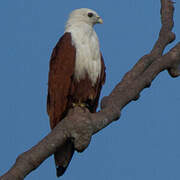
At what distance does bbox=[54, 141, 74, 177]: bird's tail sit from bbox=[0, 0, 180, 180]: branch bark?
0.55m

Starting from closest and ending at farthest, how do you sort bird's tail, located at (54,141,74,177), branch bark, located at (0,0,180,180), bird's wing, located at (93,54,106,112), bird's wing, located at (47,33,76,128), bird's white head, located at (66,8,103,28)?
branch bark, located at (0,0,180,180) → bird's tail, located at (54,141,74,177) → bird's wing, located at (47,33,76,128) → bird's wing, located at (93,54,106,112) → bird's white head, located at (66,8,103,28)

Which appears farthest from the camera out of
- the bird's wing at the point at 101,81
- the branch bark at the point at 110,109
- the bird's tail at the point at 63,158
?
the bird's wing at the point at 101,81

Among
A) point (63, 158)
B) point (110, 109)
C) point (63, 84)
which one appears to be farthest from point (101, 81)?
point (110, 109)

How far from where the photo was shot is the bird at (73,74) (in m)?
5.66

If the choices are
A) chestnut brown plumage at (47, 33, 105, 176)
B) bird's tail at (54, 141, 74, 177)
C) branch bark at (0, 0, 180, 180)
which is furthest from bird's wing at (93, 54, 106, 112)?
bird's tail at (54, 141, 74, 177)

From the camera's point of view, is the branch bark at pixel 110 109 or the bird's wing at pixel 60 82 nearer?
the branch bark at pixel 110 109

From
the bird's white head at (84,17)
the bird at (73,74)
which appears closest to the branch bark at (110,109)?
the bird at (73,74)

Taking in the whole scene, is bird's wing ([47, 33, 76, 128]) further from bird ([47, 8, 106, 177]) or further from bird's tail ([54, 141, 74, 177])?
bird's tail ([54, 141, 74, 177])

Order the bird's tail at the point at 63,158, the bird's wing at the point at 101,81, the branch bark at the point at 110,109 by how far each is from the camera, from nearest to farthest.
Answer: the branch bark at the point at 110,109 → the bird's tail at the point at 63,158 → the bird's wing at the point at 101,81

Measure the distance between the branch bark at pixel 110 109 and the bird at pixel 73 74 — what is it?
655 millimetres

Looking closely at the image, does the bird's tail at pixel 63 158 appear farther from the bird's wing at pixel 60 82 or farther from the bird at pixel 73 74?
the bird's wing at pixel 60 82

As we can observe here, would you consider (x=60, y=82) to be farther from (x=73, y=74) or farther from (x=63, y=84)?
(x=73, y=74)

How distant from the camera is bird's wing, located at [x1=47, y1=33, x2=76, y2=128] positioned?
5.65 m

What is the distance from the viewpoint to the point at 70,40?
5855mm
